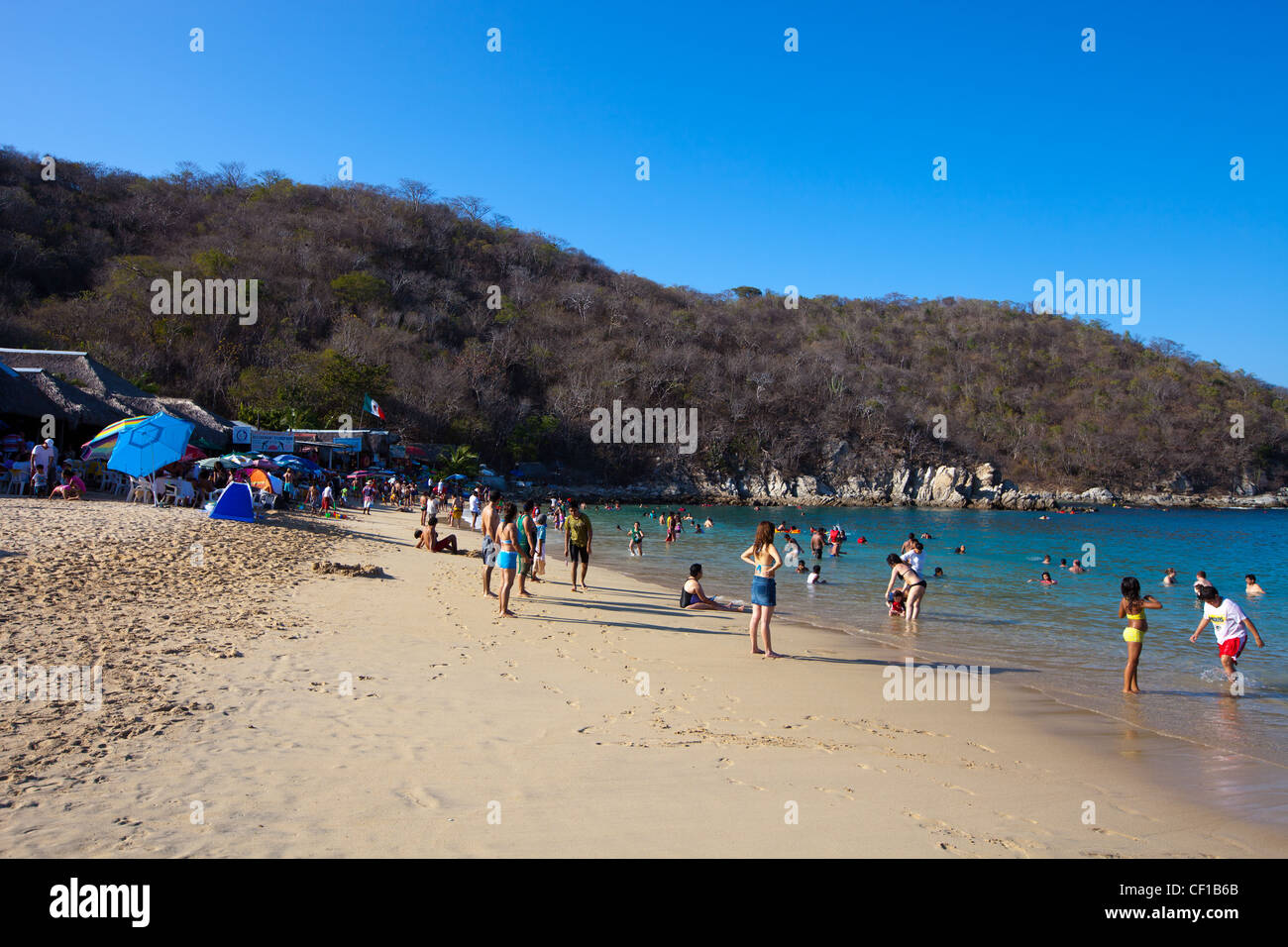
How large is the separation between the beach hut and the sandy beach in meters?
6.94

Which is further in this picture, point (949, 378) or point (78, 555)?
point (949, 378)

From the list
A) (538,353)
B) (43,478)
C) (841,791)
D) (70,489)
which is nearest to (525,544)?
(841,791)

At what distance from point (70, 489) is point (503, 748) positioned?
59.4 ft

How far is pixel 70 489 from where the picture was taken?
1723 cm

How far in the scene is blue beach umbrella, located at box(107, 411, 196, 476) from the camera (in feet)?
54.3

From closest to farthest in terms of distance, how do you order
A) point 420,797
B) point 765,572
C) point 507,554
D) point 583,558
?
point 420,797 < point 765,572 < point 507,554 < point 583,558

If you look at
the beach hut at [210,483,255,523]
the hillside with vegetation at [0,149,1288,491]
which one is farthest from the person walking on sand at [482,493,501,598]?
the hillside with vegetation at [0,149,1288,491]

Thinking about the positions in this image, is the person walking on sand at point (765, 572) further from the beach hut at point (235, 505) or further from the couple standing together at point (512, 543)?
the beach hut at point (235, 505)

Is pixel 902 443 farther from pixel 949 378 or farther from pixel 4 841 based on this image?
pixel 4 841

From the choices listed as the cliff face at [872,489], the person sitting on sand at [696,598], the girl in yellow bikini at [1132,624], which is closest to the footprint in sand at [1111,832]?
the girl in yellow bikini at [1132,624]

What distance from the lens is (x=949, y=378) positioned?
91938 mm

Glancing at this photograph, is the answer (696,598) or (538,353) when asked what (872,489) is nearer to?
(538,353)
